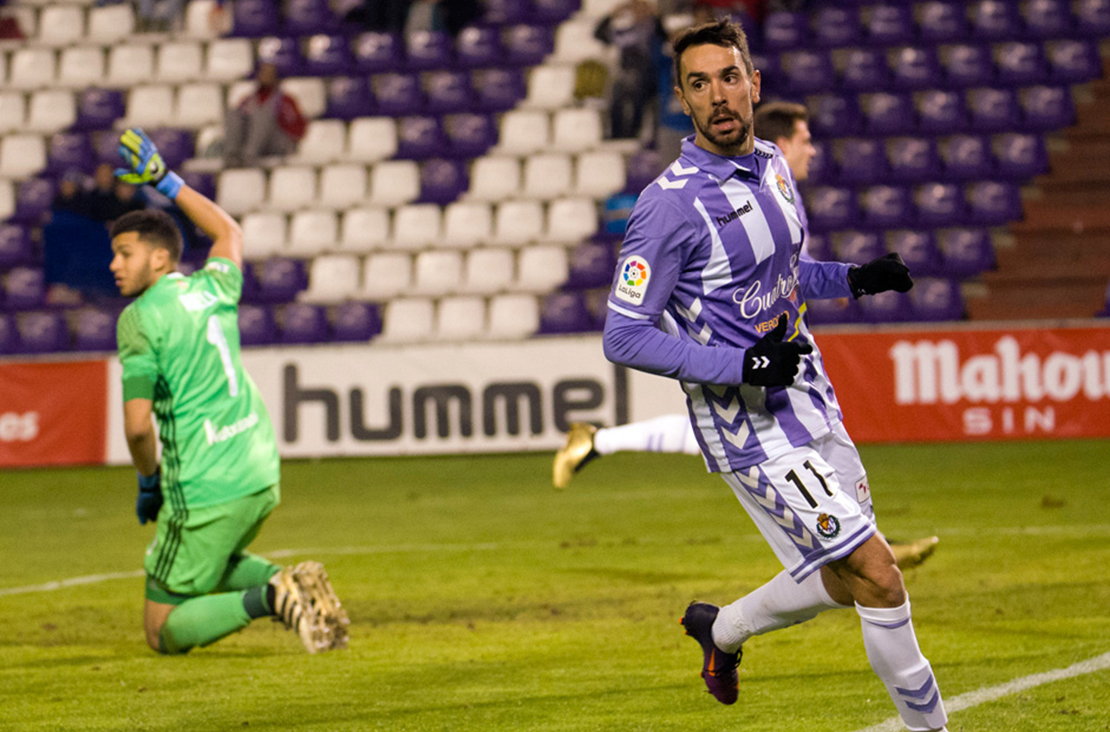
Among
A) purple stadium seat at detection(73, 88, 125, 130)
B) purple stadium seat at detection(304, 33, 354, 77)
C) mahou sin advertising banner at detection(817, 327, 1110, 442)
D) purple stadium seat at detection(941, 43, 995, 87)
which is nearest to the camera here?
mahou sin advertising banner at detection(817, 327, 1110, 442)

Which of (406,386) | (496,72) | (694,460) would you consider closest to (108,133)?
(496,72)

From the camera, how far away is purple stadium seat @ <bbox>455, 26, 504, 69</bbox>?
18.5 metres

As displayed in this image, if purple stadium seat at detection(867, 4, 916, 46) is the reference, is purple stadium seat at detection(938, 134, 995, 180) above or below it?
below

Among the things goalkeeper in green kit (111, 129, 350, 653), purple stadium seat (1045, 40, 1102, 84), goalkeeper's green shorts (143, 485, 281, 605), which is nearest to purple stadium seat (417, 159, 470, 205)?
purple stadium seat (1045, 40, 1102, 84)

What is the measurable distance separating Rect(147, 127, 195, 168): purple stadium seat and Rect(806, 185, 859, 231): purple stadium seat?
26.1 ft

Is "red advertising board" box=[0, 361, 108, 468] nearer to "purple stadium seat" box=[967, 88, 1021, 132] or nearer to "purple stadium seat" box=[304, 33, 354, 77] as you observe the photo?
"purple stadium seat" box=[304, 33, 354, 77]

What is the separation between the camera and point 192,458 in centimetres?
608

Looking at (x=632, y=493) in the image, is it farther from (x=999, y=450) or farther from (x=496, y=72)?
(x=496, y=72)

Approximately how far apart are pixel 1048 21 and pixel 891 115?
2.23 m

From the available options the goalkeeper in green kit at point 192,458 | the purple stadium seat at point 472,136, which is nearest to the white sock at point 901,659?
the goalkeeper in green kit at point 192,458

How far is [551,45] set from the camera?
18516 mm

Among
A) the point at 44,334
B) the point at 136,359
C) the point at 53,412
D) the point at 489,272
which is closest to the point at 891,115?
the point at 489,272

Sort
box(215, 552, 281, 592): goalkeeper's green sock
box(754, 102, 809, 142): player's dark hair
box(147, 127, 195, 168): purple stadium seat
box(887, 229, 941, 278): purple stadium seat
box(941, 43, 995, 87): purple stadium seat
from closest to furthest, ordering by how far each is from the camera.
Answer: box(215, 552, 281, 592): goalkeeper's green sock → box(754, 102, 809, 142): player's dark hair → box(887, 229, 941, 278): purple stadium seat → box(941, 43, 995, 87): purple stadium seat → box(147, 127, 195, 168): purple stadium seat

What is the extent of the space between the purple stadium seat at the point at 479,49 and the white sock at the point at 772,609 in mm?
14688
